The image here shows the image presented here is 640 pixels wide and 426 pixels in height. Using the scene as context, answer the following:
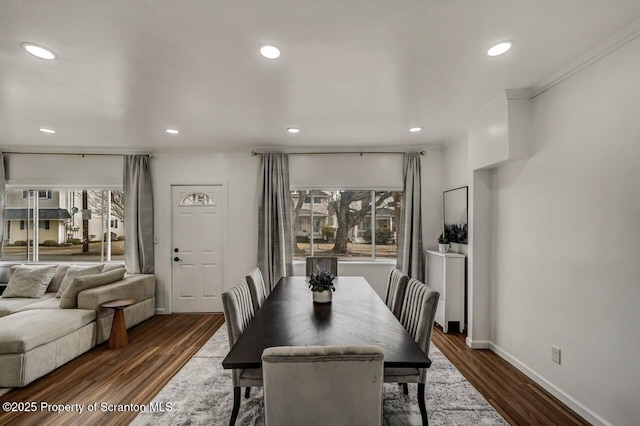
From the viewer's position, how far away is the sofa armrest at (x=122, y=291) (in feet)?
11.2

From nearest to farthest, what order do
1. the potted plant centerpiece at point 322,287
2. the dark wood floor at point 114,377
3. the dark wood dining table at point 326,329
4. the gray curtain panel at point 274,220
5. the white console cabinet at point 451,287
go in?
the dark wood dining table at point 326,329
the dark wood floor at point 114,377
the potted plant centerpiece at point 322,287
the white console cabinet at point 451,287
the gray curtain panel at point 274,220

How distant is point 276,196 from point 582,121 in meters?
3.57

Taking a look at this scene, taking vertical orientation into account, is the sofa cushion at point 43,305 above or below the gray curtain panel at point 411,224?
below

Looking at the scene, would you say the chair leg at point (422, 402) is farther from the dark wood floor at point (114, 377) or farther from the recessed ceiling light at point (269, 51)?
the recessed ceiling light at point (269, 51)

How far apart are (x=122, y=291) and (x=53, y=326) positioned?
97cm

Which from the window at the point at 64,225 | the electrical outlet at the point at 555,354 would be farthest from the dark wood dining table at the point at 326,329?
the window at the point at 64,225

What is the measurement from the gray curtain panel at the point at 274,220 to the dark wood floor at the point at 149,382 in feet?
4.22

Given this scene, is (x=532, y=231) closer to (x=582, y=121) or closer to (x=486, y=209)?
(x=486, y=209)

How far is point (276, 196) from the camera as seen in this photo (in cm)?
454

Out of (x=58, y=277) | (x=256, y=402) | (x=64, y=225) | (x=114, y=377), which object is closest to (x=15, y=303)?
(x=58, y=277)

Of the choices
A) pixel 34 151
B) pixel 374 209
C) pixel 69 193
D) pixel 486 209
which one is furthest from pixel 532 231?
pixel 34 151

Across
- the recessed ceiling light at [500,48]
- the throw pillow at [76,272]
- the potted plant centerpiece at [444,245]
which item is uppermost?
the recessed ceiling light at [500,48]

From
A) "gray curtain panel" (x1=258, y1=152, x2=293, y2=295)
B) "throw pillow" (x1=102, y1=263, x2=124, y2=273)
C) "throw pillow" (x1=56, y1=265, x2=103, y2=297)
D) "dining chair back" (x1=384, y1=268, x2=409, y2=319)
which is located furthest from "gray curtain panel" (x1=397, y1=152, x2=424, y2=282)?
"throw pillow" (x1=56, y1=265, x2=103, y2=297)

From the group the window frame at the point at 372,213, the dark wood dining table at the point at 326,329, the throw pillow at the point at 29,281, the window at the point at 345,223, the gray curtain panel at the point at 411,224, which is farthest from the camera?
the window at the point at 345,223
